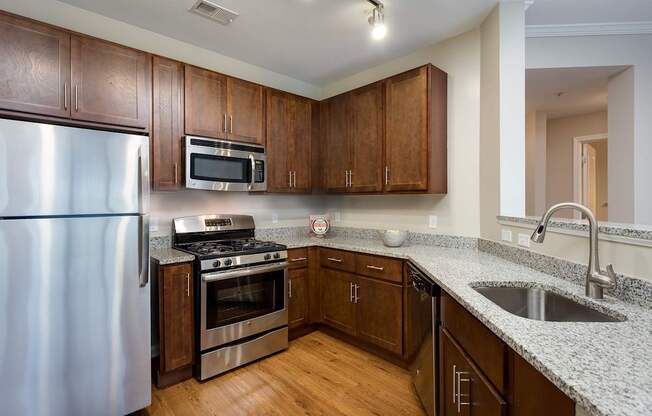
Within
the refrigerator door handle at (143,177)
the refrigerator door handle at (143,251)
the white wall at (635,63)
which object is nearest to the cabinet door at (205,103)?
the refrigerator door handle at (143,177)

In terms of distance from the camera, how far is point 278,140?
3.13 meters

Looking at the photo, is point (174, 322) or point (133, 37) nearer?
point (174, 322)

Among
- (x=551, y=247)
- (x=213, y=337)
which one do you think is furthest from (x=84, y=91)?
(x=551, y=247)

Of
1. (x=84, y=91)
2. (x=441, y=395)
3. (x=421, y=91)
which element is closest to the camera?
(x=441, y=395)

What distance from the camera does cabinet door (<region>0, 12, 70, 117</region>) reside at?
1729 mm

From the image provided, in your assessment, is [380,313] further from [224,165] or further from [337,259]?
Result: [224,165]

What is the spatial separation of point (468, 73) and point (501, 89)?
0.45 meters

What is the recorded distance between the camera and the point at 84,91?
1988mm

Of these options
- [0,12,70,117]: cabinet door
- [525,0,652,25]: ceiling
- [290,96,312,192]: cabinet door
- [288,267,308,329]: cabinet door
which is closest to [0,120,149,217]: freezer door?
[0,12,70,117]: cabinet door

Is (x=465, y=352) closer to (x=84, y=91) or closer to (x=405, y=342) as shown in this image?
(x=405, y=342)

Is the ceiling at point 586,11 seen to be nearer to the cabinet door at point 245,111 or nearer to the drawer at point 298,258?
the cabinet door at point 245,111

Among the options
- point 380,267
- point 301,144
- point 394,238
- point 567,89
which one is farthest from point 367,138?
point 567,89

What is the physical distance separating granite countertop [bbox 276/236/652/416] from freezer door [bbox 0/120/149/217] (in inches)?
71.6

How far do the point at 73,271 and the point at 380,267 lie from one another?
6.48 feet
